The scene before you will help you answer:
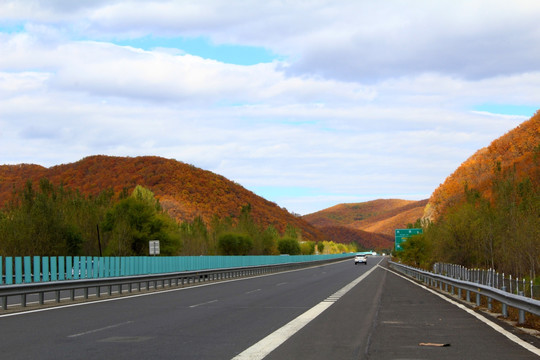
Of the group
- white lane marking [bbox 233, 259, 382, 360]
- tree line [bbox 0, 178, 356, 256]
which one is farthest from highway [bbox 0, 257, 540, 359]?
tree line [bbox 0, 178, 356, 256]

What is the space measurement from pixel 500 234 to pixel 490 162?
79312mm

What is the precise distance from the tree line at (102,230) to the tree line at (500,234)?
32.9m

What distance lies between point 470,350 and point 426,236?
6104cm

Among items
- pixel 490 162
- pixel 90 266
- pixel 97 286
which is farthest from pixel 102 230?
pixel 490 162

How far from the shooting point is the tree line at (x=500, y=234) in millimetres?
33781

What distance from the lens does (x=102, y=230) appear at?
8338 centimetres

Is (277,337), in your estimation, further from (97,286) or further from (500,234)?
(500,234)

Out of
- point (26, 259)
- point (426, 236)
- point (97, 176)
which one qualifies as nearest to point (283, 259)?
point (426, 236)

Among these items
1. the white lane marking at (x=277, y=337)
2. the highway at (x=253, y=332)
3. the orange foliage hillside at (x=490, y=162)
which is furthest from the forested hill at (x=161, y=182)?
the white lane marking at (x=277, y=337)

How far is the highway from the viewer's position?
10.7m

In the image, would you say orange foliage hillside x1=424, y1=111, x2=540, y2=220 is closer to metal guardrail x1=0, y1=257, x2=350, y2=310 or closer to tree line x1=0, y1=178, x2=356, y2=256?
tree line x1=0, y1=178, x2=356, y2=256

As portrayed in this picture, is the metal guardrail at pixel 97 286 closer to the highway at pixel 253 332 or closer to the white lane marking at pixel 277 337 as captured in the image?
the highway at pixel 253 332

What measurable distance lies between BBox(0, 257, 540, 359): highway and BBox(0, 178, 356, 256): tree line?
3853cm

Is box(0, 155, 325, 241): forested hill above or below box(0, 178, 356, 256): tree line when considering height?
above
